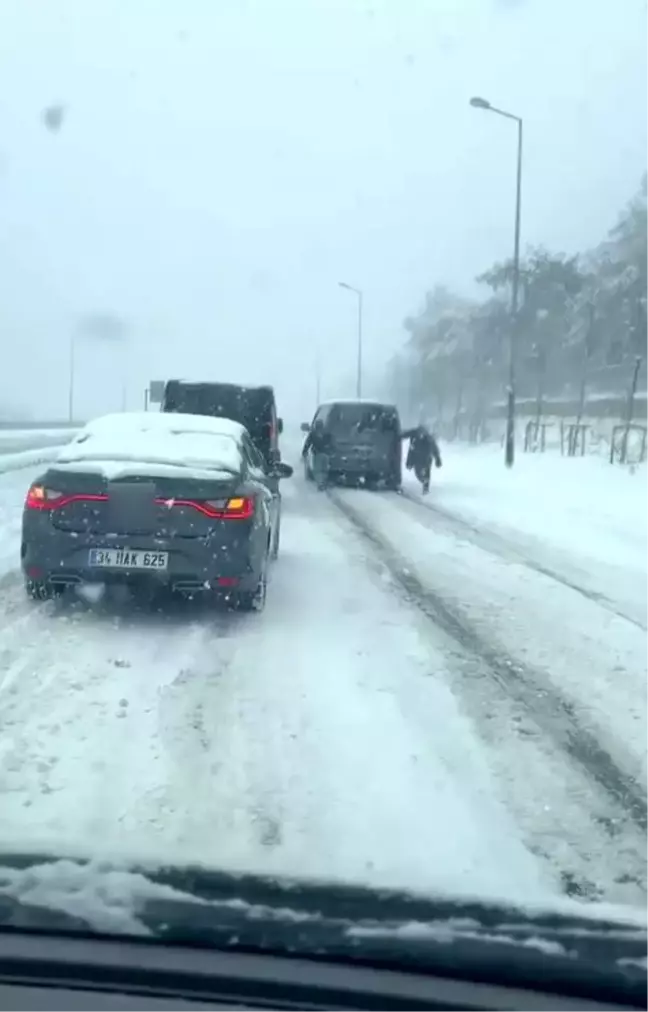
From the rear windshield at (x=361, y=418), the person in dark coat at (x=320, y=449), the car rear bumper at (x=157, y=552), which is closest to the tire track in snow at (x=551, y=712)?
the car rear bumper at (x=157, y=552)

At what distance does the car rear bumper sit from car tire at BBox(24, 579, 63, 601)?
0.47 m

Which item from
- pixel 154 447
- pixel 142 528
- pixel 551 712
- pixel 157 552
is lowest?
pixel 551 712

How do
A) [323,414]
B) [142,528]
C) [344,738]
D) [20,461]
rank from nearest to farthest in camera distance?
[344,738] → [142,528] → [323,414] → [20,461]

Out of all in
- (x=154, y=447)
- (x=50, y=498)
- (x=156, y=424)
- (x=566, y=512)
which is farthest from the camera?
(x=566, y=512)

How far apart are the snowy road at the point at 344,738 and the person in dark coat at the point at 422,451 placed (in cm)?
1517

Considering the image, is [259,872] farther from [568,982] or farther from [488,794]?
[488,794]

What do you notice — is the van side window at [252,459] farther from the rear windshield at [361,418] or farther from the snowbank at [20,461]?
the snowbank at [20,461]

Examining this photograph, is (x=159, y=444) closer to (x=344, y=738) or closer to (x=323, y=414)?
(x=344, y=738)

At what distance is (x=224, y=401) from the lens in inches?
803

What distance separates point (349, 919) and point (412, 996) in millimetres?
276

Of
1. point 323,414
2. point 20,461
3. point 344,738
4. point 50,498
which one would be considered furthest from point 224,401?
point 344,738

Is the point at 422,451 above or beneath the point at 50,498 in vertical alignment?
beneath

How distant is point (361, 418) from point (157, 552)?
721 inches

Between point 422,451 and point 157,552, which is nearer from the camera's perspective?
point 157,552
